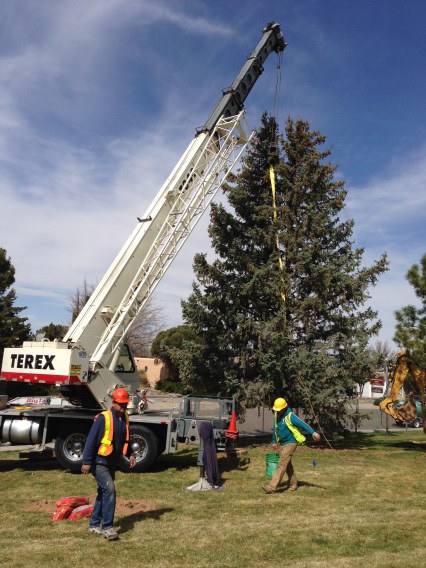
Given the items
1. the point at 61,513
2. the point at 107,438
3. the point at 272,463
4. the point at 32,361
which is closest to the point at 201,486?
the point at 272,463

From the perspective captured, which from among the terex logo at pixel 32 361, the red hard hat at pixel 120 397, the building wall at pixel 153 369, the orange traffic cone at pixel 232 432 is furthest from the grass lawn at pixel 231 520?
the building wall at pixel 153 369

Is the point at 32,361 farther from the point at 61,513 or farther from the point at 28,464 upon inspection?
the point at 61,513

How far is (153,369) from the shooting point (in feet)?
134

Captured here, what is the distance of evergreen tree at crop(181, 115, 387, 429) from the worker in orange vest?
8.11 m

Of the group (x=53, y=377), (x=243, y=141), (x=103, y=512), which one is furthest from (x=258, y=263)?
(x=103, y=512)

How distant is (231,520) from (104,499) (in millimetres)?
1928

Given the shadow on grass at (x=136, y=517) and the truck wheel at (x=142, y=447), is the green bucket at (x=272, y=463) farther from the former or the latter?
the shadow on grass at (x=136, y=517)

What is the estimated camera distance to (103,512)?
604cm

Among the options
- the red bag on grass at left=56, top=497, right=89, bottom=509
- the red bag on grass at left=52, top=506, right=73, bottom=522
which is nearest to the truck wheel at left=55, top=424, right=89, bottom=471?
the red bag on grass at left=56, top=497, right=89, bottom=509

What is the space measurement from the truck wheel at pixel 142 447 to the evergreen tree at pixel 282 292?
452cm

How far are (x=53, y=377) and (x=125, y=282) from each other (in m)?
2.82

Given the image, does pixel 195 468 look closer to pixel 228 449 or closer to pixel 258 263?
pixel 228 449

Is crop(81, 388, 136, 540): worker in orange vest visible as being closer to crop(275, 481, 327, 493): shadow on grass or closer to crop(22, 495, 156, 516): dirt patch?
crop(22, 495, 156, 516): dirt patch

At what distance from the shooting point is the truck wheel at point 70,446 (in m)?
10.6
